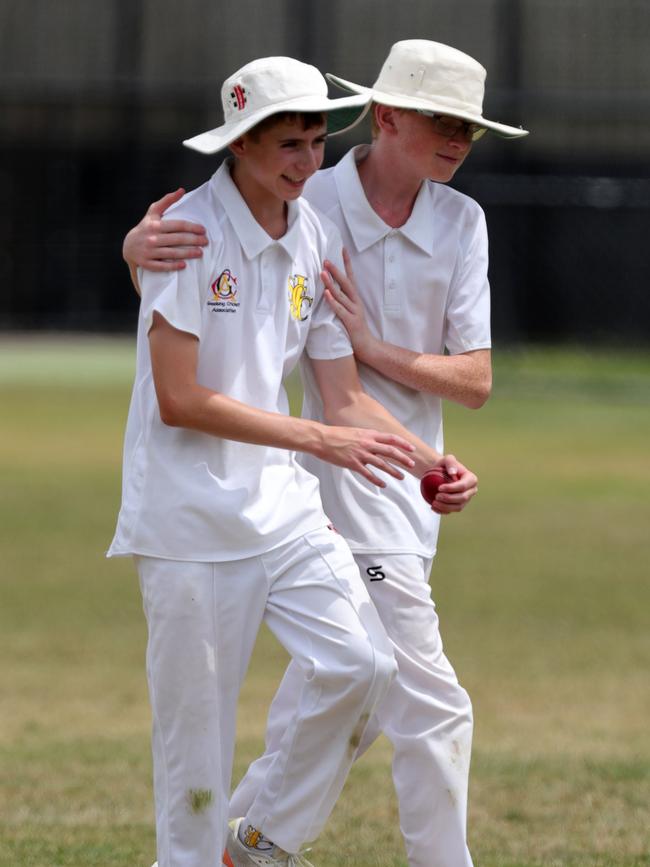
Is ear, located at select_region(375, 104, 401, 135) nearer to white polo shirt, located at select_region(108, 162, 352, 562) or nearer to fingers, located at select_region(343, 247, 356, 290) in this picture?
fingers, located at select_region(343, 247, 356, 290)

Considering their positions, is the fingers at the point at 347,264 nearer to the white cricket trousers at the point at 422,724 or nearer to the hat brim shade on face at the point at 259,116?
the hat brim shade on face at the point at 259,116

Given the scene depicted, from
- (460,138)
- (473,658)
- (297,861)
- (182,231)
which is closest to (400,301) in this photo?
(460,138)

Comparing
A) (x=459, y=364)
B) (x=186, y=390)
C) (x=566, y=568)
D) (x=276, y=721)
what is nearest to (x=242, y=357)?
(x=186, y=390)

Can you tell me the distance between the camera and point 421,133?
4.11m

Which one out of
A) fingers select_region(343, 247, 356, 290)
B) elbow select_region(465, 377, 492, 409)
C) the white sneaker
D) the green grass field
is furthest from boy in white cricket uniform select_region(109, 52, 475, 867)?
the green grass field

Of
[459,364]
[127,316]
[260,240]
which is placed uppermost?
[260,240]

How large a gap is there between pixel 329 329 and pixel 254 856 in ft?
4.05

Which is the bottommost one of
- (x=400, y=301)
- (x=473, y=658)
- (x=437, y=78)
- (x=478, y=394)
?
(x=473, y=658)

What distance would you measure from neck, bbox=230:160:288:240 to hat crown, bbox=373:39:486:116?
1.69 ft

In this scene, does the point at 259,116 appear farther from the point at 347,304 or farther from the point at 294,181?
the point at 347,304

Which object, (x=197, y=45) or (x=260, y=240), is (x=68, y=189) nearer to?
(x=197, y=45)

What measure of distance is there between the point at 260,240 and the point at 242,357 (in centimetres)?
26

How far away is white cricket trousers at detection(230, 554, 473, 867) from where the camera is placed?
4070 millimetres

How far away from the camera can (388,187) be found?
4.31m
